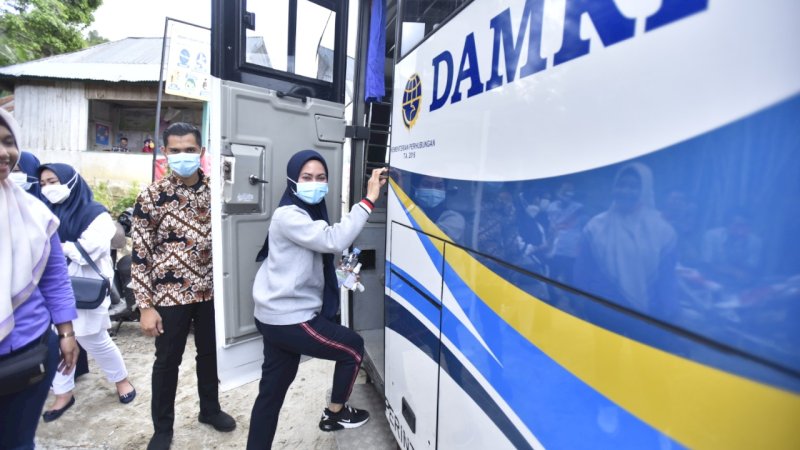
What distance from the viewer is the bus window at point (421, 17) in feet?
5.62

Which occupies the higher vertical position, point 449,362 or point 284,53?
point 284,53

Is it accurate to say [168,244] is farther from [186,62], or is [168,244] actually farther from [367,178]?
[186,62]

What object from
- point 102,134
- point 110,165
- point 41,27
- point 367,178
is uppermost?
point 41,27

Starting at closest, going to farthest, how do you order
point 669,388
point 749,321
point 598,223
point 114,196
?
point 749,321 < point 669,388 < point 598,223 < point 114,196

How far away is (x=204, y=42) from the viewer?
599cm

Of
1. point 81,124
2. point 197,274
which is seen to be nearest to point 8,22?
point 81,124

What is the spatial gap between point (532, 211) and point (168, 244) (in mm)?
2201

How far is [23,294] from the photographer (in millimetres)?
1564

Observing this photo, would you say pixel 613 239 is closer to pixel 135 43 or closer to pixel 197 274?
pixel 197 274

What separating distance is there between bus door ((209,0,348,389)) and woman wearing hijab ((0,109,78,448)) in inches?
29.1

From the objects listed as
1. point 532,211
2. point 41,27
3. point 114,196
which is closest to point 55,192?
point 532,211

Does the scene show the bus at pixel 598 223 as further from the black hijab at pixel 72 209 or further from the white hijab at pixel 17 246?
the black hijab at pixel 72 209

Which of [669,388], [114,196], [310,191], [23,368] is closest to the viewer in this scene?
[669,388]

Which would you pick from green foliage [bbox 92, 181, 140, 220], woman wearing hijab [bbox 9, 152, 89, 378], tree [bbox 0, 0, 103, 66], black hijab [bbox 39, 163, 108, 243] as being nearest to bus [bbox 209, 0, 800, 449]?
black hijab [bbox 39, 163, 108, 243]
